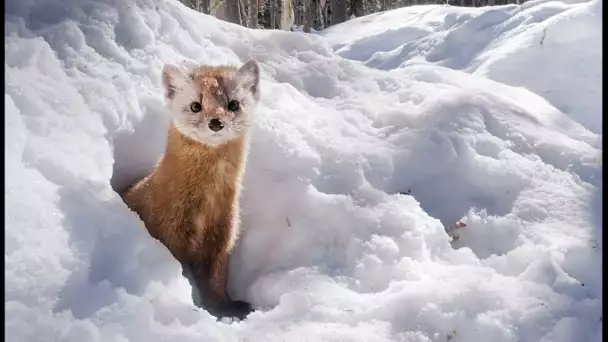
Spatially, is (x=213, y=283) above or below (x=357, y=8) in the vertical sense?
above

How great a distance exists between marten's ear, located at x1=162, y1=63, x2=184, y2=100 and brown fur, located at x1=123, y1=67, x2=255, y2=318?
8cm

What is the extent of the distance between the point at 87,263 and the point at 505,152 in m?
2.88

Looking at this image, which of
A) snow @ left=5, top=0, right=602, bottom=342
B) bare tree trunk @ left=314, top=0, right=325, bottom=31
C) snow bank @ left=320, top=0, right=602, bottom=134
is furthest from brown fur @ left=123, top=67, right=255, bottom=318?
bare tree trunk @ left=314, top=0, right=325, bottom=31

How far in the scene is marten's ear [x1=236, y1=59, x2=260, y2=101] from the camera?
3.23 m

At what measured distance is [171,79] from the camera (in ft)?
10.5

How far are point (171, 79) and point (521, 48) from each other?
4.28 meters

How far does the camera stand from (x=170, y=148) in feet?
10.4

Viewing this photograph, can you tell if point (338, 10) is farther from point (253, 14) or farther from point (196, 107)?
point (196, 107)

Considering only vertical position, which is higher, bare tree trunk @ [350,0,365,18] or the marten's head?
the marten's head

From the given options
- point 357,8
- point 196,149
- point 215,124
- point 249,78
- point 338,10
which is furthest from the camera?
point 357,8

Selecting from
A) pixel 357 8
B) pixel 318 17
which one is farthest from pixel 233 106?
pixel 318 17

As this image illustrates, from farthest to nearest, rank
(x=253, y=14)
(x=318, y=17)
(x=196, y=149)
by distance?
(x=318, y=17) < (x=253, y=14) < (x=196, y=149)

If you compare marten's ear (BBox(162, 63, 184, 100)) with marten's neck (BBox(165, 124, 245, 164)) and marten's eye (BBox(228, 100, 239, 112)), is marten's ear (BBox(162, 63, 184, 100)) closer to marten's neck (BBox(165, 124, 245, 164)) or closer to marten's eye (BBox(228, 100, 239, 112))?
marten's neck (BBox(165, 124, 245, 164))

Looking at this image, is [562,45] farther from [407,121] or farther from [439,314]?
[439,314]
